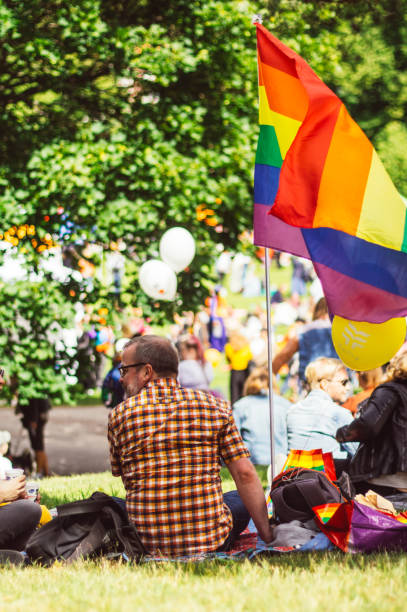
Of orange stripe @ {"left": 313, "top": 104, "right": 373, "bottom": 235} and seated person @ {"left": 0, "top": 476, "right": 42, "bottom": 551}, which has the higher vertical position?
orange stripe @ {"left": 313, "top": 104, "right": 373, "bottom": 235}

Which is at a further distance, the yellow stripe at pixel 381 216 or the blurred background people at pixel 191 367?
the blurred background people at pixel 191 367

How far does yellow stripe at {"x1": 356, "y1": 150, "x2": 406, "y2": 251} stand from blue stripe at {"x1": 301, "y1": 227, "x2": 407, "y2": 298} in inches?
2.0

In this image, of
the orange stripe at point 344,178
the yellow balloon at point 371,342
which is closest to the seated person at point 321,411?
the yellow balloon at point 371,342

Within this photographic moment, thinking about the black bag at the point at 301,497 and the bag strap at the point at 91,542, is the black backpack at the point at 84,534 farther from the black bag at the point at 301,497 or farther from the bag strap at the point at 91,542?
the black bag at the point at 301,497

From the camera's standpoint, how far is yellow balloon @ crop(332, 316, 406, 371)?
217 inches

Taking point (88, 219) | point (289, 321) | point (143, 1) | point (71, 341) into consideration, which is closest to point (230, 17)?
point (143, 1)

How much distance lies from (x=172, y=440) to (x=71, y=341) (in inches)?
245

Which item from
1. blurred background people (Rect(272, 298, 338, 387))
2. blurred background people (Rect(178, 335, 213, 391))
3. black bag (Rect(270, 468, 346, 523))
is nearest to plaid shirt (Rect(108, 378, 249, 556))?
black bag (Rect(270, 468, 346, 523))

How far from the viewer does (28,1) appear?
9625 millimetres

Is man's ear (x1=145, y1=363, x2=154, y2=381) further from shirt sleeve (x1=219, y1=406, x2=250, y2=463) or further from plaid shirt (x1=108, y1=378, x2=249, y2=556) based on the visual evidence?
shirt sleeve (x1=219, y1=406, x2=250, y2=463)

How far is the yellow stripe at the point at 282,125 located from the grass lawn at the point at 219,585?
2794 millimetres

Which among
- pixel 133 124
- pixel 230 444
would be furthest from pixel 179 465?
pixel 133 124

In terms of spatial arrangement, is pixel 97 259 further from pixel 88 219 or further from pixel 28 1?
pixel 28 1

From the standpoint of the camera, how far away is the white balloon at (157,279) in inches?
388
